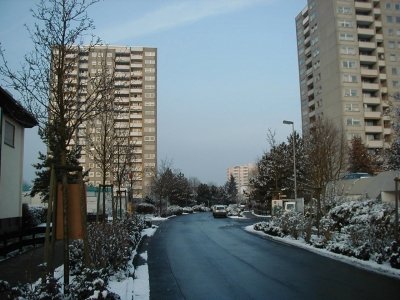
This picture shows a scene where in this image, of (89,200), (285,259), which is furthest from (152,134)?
(285,259)

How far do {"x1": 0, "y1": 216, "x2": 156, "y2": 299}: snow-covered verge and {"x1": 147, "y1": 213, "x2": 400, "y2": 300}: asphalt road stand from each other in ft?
2.55

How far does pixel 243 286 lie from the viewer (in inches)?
390

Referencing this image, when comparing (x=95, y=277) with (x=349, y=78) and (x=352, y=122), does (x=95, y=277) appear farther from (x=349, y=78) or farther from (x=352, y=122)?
(x=349, y=78)

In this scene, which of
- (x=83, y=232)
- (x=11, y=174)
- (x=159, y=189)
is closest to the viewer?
(x=83, y=232)

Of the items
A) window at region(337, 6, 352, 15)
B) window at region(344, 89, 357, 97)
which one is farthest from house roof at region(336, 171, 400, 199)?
window at region(337, 6, 352, 15)

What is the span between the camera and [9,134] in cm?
2055

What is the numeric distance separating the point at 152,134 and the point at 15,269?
104307 mm

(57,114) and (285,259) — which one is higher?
(57,114)

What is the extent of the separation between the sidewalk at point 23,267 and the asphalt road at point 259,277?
270cm

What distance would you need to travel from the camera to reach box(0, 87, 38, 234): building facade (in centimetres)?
1905

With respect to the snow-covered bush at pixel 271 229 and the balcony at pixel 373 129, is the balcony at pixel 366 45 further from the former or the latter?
the snow-covered bush at pixel 271 229

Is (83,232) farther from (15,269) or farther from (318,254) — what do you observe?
(318,254)

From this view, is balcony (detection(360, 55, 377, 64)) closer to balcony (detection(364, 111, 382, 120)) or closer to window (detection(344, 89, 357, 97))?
window (detection(344, 89, 357, 97))

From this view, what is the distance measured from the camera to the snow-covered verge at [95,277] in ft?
19.8
